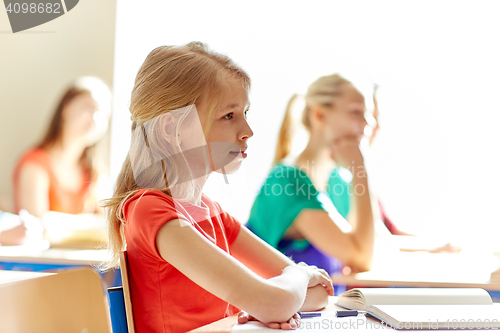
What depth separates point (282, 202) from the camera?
4.54 ft

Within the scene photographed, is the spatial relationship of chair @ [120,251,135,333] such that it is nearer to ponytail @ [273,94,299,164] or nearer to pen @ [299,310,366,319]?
pen @ [299,310,366,319]

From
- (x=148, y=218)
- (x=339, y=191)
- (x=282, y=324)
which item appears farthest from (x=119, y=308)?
(x=339, y=191)

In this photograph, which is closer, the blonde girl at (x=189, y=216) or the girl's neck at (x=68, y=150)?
the blonde girl at (x=189, y=216)

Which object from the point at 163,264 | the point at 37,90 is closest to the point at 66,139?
the point at 37,90

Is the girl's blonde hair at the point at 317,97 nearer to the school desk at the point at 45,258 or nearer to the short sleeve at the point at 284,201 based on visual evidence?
the short sleeve at the point at 284,201

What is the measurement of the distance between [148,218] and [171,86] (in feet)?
0.75

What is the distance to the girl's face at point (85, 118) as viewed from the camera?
2.24 metres

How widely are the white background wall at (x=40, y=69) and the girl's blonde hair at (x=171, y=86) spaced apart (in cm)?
173

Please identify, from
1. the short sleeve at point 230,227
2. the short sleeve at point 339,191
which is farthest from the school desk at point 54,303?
the short sleeve at point 339,191

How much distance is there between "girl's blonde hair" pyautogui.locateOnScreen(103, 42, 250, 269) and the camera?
72 cm

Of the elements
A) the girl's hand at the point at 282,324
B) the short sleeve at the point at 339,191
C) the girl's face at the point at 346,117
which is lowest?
the short sleeve at the point at 339,191

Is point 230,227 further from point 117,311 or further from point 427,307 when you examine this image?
point 427,307

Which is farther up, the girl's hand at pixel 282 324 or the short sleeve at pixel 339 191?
the girl's hand at pixel 282 324

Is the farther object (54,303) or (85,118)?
(85,118)
